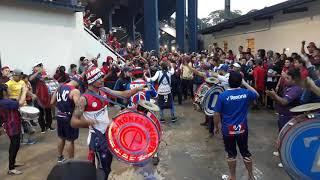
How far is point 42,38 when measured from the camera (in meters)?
14.4

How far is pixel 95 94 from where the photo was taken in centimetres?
557

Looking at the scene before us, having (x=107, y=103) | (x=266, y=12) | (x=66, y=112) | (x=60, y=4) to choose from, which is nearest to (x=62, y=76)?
(x=60, y=4)

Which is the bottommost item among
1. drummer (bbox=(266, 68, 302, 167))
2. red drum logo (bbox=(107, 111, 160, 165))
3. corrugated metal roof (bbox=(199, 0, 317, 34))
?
red drum logo (bbox=(107, 111, 160, 165))

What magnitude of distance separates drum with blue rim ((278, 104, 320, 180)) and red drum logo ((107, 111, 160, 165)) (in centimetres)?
162

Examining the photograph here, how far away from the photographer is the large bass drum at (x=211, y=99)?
8.66 m

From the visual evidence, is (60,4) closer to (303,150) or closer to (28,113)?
(28,113)

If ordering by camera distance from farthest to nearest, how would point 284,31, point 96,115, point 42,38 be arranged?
point 284,31 → point 42,38 → point 96,115

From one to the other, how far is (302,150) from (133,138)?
206 centimetres

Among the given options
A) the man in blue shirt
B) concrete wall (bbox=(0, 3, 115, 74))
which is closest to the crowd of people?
the man in blue shirt

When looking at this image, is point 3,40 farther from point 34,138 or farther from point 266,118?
point 266,118

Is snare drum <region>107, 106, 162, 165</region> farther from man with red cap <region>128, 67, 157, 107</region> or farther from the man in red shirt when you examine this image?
the man in red shirt

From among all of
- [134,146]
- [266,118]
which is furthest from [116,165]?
[266,118]

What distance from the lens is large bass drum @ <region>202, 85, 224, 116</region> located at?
28.4 ft

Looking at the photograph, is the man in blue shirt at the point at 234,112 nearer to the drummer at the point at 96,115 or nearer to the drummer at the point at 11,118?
the drummer at the point at 96,115
